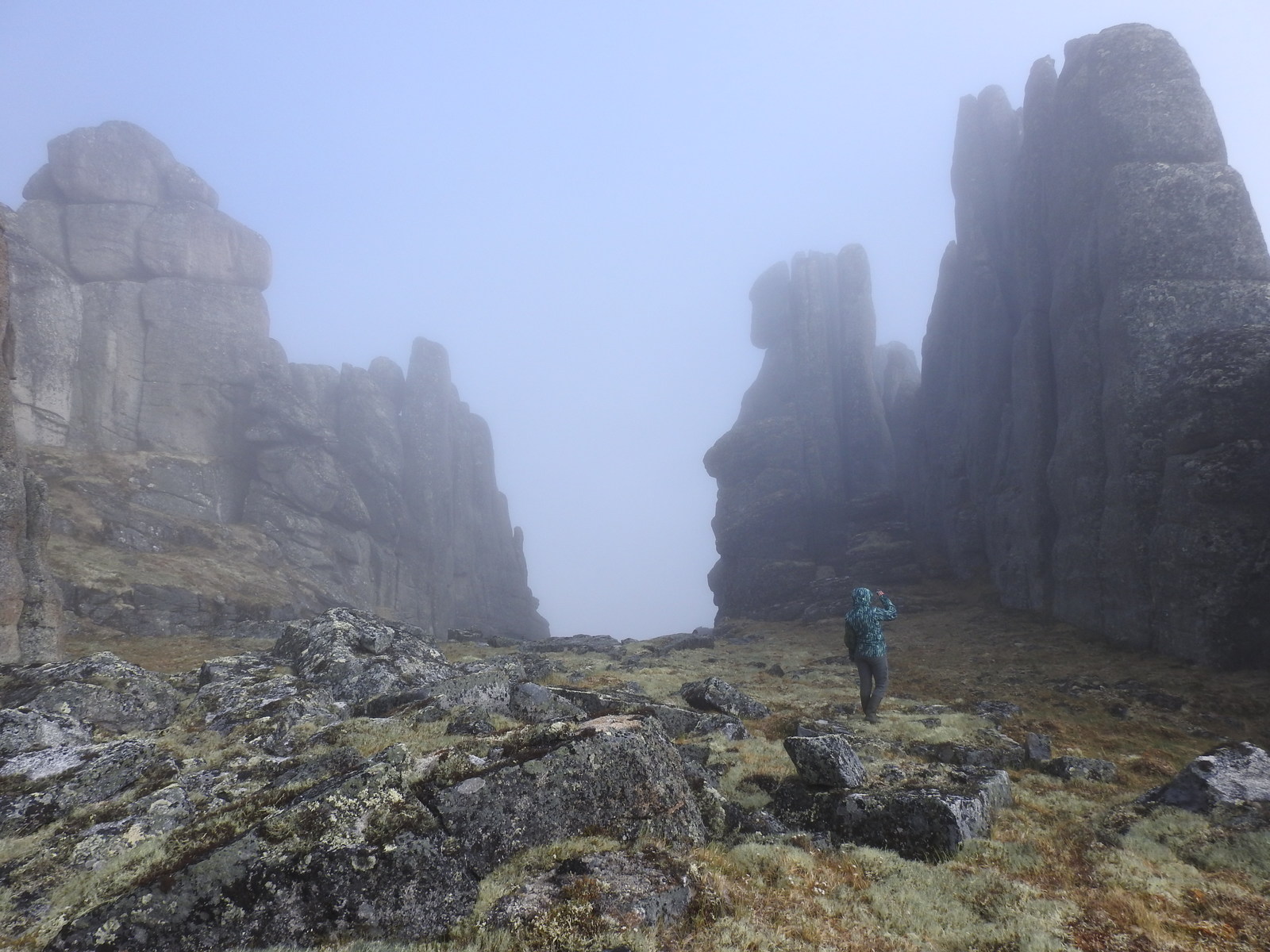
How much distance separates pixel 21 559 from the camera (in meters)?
28.3

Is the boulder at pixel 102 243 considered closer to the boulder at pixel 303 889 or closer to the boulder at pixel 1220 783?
the boulder at pixel 303 889

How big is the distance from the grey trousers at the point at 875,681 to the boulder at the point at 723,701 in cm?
325

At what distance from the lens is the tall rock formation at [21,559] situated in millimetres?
27094

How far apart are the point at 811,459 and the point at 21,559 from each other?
6677 centimetres

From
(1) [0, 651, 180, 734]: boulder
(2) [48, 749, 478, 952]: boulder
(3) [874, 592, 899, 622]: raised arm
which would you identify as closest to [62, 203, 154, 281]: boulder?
(1) [0, 651, 180, 734]: boulder

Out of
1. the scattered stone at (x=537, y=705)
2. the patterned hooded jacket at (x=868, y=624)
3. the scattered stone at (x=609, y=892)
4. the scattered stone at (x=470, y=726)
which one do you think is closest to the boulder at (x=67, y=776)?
the scattered stone at (x=470, y=726)

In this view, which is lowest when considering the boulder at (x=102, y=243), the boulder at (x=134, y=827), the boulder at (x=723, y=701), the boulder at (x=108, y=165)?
the boulder at (x=723, y=701)

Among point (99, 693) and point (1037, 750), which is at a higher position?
point (99, 693)

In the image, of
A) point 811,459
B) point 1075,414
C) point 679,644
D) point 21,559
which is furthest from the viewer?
point 811,459

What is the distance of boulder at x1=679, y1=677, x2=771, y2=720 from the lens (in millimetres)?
21859

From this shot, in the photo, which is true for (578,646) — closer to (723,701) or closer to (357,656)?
(357,656)

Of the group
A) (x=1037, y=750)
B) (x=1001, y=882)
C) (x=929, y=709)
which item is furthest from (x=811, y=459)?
(x=1001, y=882)

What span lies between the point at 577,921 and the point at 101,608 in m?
51.7

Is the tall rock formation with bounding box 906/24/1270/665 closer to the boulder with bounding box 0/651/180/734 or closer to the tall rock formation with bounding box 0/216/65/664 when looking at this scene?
the boulder with bounding box 0/651/180/734
